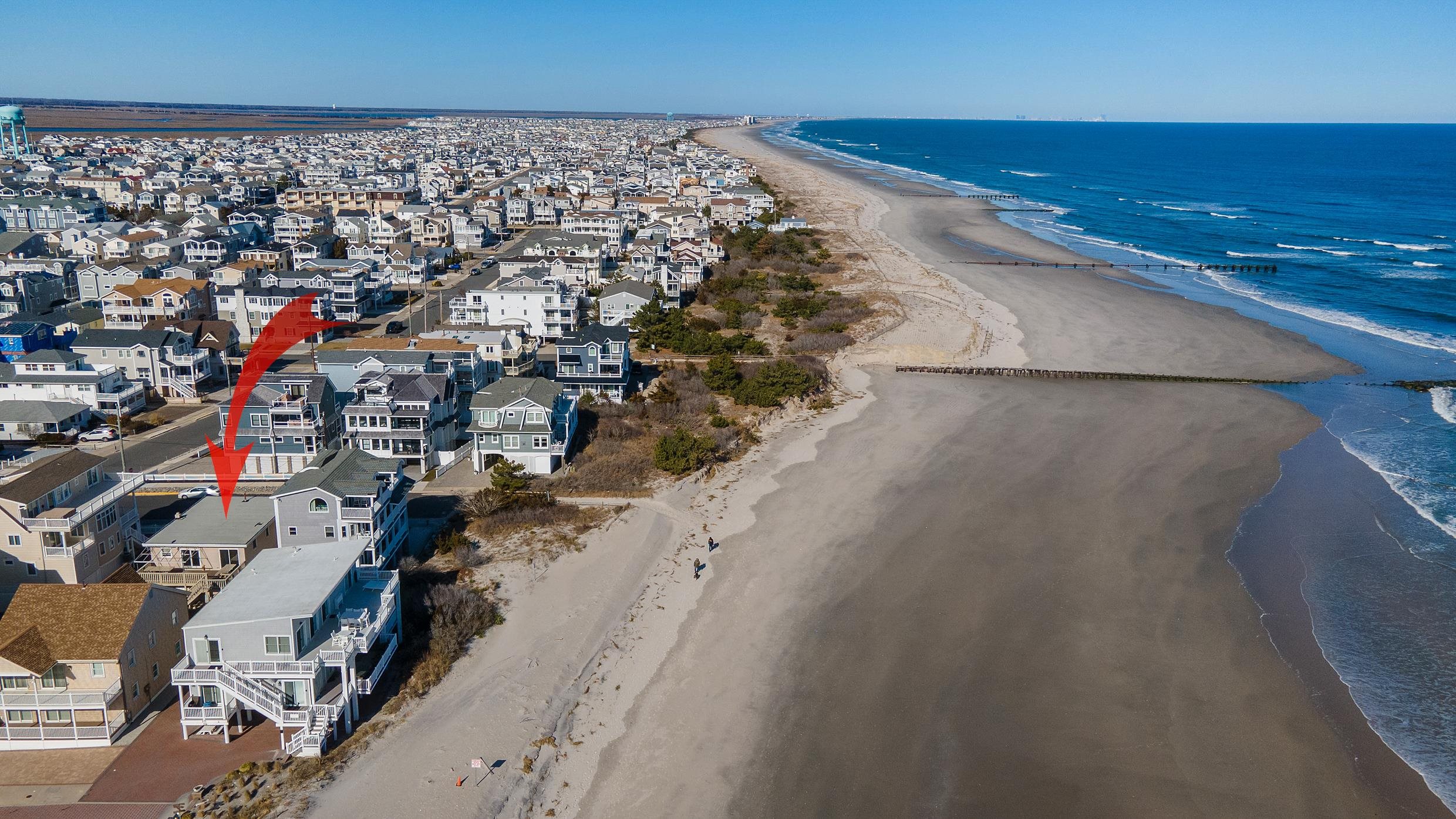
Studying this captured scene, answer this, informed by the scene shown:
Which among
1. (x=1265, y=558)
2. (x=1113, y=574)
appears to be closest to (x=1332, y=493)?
(x=1265, y=558)

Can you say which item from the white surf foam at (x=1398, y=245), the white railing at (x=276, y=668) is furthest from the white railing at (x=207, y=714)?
the white surf foam at (x=1398, y=245)

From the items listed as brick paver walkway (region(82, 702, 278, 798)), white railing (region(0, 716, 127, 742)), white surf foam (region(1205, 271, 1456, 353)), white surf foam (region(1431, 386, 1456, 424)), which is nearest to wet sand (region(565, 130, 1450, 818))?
white surf foam (region(1431, 386, 1456, 424))

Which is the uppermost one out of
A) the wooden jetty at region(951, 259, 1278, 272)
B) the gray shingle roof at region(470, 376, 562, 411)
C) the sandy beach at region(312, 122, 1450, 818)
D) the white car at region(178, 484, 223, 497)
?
the wooden jetty at region(951, 259, 1278, 272)

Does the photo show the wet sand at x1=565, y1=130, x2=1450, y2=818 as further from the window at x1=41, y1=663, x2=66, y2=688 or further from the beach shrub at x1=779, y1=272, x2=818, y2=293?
the beach shrub at x1=779, y1=272, x2=818, y2=293

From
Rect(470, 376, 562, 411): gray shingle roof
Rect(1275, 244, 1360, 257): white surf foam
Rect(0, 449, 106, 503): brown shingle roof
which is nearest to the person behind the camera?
Rect(0, 449, 106, 503): brown shingle roof

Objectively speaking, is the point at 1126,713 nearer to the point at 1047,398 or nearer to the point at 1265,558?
the point at 1265,558
